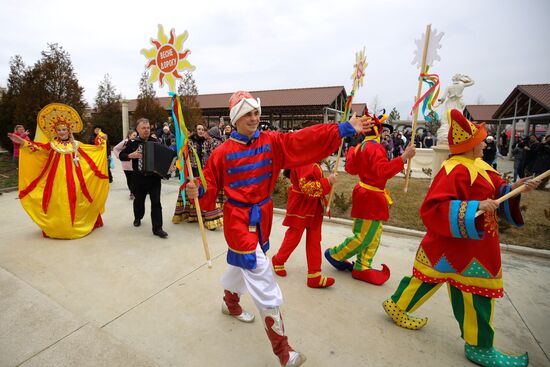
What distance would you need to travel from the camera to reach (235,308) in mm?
2639

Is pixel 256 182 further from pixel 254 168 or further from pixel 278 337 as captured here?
pixel 278 337

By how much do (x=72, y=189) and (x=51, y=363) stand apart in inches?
118

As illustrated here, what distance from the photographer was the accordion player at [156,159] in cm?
433

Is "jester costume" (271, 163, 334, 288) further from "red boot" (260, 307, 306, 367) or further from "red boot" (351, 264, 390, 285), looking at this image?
"red boot" (260, 307, 306, 367)

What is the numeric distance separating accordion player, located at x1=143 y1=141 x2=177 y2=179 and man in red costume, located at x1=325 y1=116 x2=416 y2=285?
2.72 m

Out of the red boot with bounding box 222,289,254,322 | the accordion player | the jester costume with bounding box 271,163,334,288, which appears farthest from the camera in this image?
the accordion player

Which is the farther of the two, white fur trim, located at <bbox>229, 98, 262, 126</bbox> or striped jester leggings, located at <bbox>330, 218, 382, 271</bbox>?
striped jester leggings, located at <bbox>330, 218, 382, 271</bbox>

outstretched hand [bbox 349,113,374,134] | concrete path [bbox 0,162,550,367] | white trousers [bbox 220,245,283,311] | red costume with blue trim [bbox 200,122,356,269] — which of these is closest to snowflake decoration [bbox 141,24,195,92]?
red costume with blue trim [bbox 200,122,356,269]

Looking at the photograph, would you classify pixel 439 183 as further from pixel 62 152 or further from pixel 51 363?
pixel 62 152

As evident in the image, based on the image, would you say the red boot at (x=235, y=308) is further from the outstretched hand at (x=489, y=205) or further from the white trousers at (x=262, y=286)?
the outstretched hand at (x=489, y=205)

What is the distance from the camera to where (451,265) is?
2158mm

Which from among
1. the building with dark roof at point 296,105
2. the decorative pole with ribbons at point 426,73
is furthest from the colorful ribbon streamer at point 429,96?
the building with dark roof at point 296,105

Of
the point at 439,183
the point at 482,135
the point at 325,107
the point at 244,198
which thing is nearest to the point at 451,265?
the point at 439,183

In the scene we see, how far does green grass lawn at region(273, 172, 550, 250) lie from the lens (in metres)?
4.74
